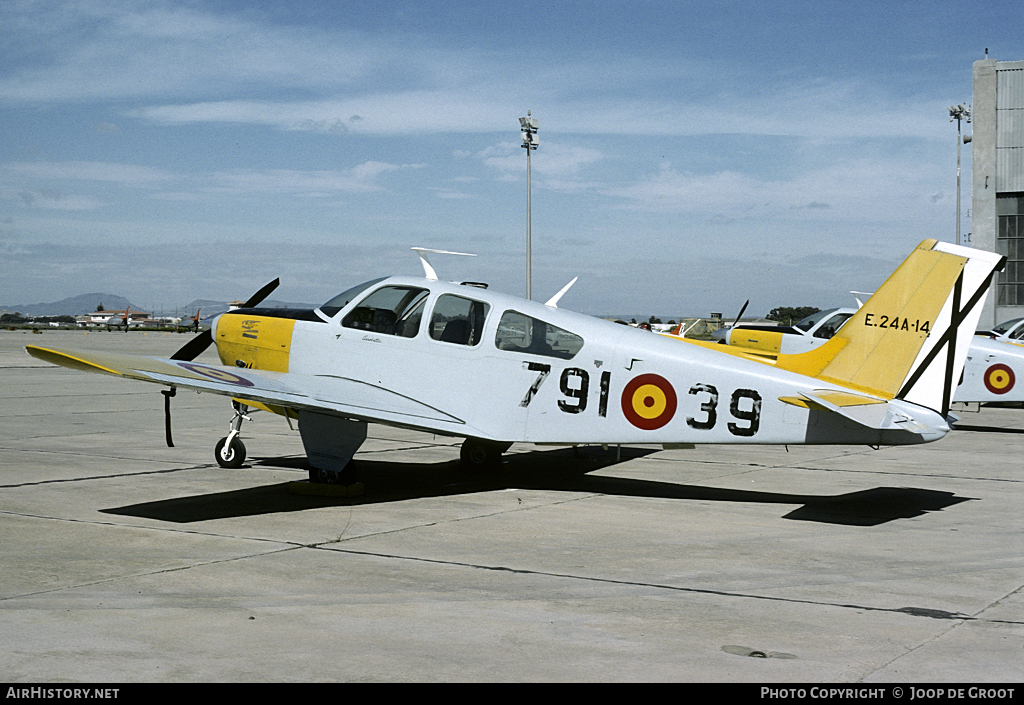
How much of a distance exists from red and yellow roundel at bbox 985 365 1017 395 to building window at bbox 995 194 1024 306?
3311cm

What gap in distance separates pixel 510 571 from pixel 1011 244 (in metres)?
48.9

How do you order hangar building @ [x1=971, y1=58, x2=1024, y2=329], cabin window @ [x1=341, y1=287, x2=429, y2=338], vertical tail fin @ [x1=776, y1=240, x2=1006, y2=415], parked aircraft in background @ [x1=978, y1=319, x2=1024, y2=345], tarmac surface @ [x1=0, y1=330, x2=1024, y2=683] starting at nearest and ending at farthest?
tarmac surface @ [x1=0, y1=330, x2=1024, y2=683], vertical tail fin @ [x1=776, y1=240, x2=1006, y2=415], cabin window @ [x1=341, y1=287, x2=429, y2=338], parked aircraft in background @ [x1=978, y1=319, x2=1024, y2=345], hangar building @ [x1=971, y1=58, x2=1024, y2=329]

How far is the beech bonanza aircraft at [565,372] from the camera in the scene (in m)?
9.14

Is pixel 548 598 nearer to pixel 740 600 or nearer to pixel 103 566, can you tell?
pixel 740 600

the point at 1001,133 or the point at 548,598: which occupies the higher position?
the point at 1001,133

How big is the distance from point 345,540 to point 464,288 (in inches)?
137

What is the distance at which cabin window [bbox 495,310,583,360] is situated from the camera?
394 inches

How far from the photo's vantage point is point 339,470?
9.95 meters

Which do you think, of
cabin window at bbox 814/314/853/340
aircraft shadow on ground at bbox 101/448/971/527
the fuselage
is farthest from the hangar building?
the fuselage

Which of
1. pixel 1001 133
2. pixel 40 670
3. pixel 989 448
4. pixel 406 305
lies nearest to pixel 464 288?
pixel 406 305

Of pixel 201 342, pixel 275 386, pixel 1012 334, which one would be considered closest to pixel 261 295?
pixel 201 342

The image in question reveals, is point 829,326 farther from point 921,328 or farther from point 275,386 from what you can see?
point 275,386

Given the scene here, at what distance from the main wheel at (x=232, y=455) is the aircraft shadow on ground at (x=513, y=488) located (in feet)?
0.54

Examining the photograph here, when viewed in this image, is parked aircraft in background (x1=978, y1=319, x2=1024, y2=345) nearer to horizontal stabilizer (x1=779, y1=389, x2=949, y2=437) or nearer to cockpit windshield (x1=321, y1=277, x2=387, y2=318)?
horizontal stabilizer (x1=779, y1=389, x2=949, y2=437)
